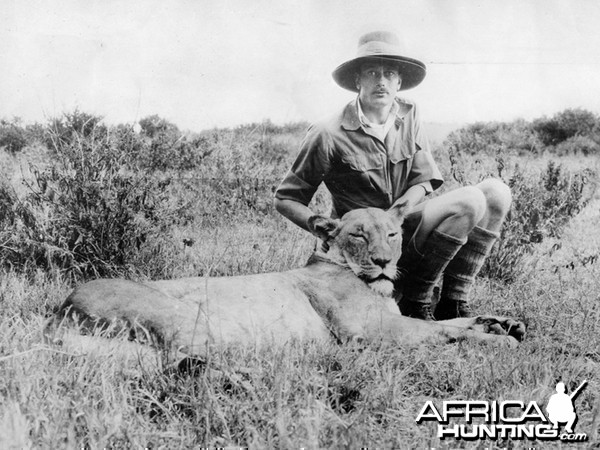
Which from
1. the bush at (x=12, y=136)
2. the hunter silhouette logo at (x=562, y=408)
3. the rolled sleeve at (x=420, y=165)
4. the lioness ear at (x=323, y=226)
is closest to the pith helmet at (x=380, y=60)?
the rolled sleeve at (x=420, y=165)

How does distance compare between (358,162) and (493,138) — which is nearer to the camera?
(358,162)

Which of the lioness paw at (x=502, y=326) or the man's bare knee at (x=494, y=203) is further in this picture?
the man's bare knee at (x=494, y=203)

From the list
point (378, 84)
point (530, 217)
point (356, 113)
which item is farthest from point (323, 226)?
point (530, 217)

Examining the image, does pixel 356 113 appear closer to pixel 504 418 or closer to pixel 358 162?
pixel 358 162

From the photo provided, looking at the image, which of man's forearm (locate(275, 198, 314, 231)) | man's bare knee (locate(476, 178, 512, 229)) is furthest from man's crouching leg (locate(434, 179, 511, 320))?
man's forearm (locate(275, 198, 314, 231))

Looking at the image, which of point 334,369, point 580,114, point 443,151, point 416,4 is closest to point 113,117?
point 416,4

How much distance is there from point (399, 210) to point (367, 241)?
1.06 feet

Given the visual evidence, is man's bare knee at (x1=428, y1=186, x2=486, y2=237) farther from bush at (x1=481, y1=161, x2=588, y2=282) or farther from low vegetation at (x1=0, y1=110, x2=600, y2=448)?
bush at (x1=481, y1=161, x2=588, y2=282)

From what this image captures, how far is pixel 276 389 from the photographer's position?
2400mm

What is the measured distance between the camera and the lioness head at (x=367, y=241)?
3545 millimetres

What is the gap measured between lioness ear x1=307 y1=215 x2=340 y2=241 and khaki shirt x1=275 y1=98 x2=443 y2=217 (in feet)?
0.59

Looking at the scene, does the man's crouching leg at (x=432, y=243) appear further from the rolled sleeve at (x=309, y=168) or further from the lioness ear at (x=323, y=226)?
the rolled sleeve at (x=309, y=168)

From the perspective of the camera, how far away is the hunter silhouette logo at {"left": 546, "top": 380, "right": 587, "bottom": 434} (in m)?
2.40

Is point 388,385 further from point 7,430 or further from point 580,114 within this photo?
point 580,114
